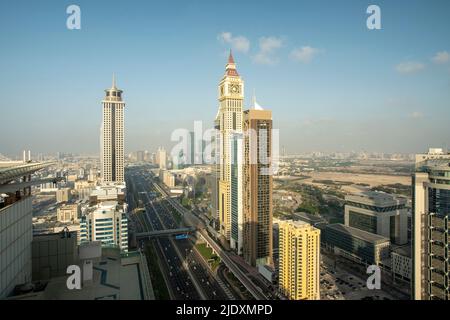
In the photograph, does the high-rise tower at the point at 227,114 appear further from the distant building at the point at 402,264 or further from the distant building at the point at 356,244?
the distant building at the point at 402,264

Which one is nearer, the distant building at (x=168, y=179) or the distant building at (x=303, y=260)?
the distant building at (x=303, y=260)

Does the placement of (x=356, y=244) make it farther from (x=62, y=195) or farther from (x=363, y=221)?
(x=62, y=195)

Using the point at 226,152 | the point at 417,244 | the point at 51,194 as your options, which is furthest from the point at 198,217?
the point at 417,244

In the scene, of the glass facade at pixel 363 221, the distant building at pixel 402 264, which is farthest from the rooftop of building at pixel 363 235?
the glass facade at pixel 363 221

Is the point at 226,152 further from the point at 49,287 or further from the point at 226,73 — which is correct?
the point at 49,287

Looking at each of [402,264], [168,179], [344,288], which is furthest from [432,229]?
[168,179]

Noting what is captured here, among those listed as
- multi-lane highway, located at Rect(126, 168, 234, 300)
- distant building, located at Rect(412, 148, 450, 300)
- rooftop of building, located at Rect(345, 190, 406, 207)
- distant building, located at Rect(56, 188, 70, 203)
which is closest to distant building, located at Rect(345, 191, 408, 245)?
rooftop of building, located at Rect(345, 190, 406, 207)
